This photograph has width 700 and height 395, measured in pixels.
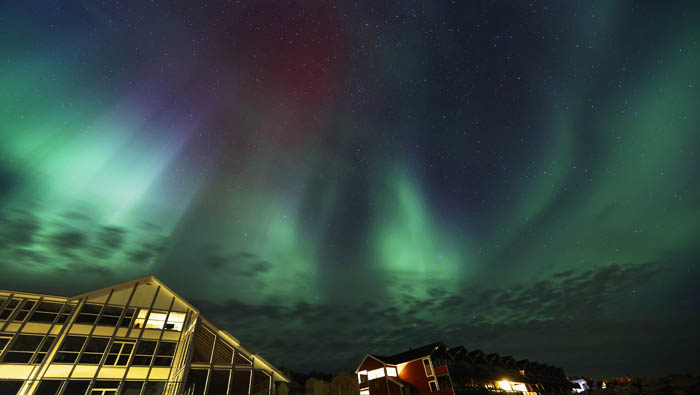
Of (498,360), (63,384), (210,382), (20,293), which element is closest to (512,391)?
(498,360)

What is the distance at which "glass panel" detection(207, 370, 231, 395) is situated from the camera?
21220 mm

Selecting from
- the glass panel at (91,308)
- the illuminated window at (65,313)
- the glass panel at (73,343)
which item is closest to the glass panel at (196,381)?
the glass panel at (73,343)

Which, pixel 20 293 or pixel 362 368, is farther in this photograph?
pixel 362 368

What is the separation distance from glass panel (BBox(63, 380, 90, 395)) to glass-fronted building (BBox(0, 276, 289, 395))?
0.06 m

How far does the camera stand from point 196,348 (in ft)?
79.2

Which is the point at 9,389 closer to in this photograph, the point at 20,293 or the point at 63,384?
the point at 63,384

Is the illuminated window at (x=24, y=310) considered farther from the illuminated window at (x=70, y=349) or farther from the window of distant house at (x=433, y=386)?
the window of distant house at (x=433, y=386)

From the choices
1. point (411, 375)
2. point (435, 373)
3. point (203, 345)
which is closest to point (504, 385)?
point (435, 373)

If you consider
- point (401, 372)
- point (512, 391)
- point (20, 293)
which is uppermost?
point (20, 293)

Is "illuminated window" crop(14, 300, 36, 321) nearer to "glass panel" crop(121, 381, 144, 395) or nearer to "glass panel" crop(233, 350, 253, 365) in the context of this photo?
"glass panel" crop(121, 381, 144, 395)

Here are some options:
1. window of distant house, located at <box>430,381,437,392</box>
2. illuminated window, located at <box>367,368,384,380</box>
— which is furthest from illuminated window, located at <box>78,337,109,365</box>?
window of distant house, located at <box>430,381,437,392</box>

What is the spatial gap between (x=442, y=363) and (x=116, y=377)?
40.1 meters

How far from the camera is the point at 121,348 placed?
22.6 metres

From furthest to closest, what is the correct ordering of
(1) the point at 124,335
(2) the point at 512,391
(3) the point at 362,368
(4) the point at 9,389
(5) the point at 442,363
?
(2) the point at 512,391, (3) the point at 362,368, (5) the point at 442,363, (1) the point at 124,335, (4) the point at 9,389
